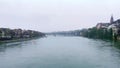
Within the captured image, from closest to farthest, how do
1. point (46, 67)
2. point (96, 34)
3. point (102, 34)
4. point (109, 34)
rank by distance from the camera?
point (46, 67) → point (109, 34) → point (102, 34) → point (96, 34)

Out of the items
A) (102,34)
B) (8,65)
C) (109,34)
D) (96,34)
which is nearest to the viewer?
(8,65)

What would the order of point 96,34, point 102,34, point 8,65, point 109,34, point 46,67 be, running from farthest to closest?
point 96,34
point 102,34
point 109,34
point 8,65
point 46,67

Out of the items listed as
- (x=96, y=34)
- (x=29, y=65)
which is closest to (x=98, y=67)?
(x=29, y=65)

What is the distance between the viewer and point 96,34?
76.7m

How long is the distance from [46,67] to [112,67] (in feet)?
15.3

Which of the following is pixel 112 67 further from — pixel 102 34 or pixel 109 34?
pixel 102 34

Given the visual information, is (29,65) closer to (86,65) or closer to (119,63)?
(86,65)

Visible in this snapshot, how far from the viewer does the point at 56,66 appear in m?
17.7

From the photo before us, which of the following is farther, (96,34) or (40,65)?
(96,34)

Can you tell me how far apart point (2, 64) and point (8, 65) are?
2.75ft

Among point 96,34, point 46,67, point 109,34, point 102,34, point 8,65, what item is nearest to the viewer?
point 46,67

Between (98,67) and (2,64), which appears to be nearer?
(98,67)

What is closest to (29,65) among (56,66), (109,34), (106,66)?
(56,66)

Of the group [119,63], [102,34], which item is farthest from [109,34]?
[119,63]
